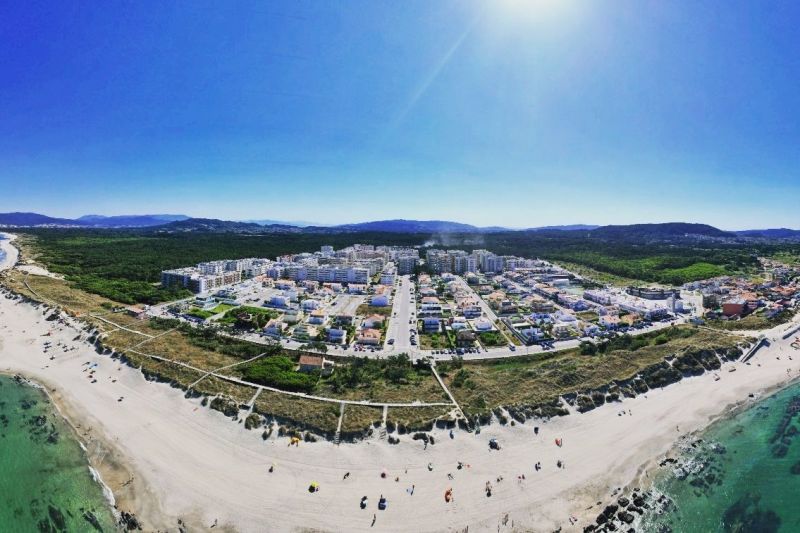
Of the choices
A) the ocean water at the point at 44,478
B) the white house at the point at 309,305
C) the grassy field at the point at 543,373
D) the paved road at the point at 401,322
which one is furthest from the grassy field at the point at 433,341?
the ocean water at the point at 44,478

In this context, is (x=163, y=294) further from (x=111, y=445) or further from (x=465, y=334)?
(x=465, y=334)

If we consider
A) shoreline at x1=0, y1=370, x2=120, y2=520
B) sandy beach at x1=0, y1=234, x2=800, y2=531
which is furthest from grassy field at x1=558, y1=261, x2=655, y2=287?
shoreline at x1=0, y1=370, x2=120, y2=520

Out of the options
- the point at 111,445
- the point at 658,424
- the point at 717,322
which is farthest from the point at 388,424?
the point at 717,322

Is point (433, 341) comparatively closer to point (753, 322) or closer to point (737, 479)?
point (737, 479)

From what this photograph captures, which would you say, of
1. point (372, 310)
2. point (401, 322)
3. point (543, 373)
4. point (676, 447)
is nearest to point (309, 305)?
point (372, 310)

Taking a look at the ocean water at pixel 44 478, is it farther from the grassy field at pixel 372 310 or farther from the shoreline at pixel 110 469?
the grassy field at pixel 372 310

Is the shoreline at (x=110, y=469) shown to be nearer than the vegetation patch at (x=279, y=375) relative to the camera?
Yes
